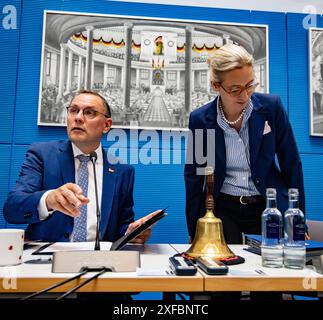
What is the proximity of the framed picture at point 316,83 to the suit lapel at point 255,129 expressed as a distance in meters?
1.24

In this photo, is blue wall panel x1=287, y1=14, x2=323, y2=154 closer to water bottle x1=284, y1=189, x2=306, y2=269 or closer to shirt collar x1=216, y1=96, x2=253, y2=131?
shirt collar x1=216, y1=96, x2=253, y2=131

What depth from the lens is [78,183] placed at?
156cm

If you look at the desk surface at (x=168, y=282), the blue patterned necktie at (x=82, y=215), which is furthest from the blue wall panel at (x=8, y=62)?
the desk surface at (x=168, y=282)

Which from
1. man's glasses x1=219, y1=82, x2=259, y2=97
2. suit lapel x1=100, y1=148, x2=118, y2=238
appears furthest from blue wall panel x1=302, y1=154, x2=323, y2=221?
suit lapel x1=100, y1=148, x2=118, y2=238

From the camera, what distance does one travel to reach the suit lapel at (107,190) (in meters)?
1.52

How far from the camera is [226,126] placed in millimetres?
1602

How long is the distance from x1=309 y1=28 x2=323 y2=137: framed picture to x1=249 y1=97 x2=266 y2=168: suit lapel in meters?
1.24

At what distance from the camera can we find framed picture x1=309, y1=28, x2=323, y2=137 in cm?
263

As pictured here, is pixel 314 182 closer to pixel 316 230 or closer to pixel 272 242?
pixel 316 230

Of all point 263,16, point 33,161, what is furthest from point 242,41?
point 33,161

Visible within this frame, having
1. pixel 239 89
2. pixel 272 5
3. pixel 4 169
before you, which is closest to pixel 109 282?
pixel 239 89

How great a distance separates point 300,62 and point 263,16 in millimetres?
462

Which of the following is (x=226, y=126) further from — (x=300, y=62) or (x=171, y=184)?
(x=300, y=62)
